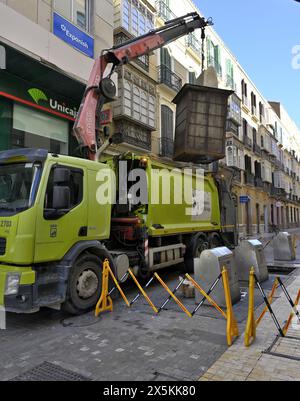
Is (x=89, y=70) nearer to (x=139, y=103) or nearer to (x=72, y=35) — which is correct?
(x=72, y=35)

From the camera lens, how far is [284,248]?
13047mm

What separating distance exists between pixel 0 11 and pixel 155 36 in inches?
167

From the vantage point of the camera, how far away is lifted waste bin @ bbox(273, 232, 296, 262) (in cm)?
1298

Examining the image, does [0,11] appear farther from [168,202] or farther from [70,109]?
[168,202]

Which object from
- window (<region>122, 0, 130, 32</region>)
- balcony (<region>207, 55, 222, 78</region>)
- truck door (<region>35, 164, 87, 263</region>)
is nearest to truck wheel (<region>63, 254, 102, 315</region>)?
truck door (<region>35, 164, 87, 263</region>)

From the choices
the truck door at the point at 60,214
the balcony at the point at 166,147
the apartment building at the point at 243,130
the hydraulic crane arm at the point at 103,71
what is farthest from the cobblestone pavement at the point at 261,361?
the balcony at the point at 166,147

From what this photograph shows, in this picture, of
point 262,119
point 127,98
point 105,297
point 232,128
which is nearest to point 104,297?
point 105,297

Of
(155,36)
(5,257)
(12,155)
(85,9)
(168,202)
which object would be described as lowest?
(5,257)

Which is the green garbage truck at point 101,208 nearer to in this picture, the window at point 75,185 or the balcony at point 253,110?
the window at point 75,185

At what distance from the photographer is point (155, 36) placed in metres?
10.2

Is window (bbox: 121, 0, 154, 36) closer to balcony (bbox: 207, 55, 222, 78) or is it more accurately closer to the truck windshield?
balcony (bbox: 207, 55, 222, 78)

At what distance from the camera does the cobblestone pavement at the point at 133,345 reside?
12.5 ft
